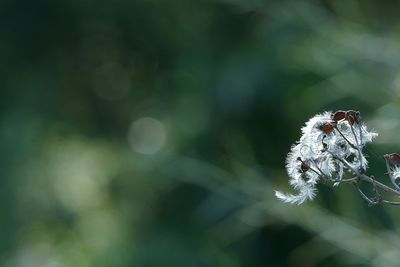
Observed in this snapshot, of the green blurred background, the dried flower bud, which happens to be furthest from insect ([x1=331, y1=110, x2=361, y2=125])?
the green blurred background

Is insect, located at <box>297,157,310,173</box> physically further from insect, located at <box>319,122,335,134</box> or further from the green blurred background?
the green blurred background

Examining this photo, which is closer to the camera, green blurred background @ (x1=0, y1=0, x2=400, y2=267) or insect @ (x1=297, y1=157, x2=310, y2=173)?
insect @ (x1=297, y1=157, x2=310, y2=173)

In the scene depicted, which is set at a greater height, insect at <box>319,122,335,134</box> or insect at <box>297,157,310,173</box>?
insect at <box>319,122,335,134</box>

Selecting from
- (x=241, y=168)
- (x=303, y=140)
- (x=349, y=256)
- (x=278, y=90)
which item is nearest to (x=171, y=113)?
(x=278, y=90)

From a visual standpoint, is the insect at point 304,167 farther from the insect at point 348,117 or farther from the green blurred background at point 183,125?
the green blurred background at point 183,125

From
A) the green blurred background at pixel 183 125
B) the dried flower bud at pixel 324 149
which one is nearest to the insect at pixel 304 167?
the dried flower bud at pixel 324 149

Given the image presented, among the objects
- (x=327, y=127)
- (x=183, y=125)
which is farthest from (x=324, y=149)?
(x=183, y=125)

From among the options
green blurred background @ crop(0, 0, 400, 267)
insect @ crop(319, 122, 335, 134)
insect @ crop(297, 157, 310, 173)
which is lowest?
insect @ crop(297, 157, 310, 173)

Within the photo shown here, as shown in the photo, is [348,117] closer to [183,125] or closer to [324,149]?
[324,149]

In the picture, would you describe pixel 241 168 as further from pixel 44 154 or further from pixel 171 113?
pixel 44 154
